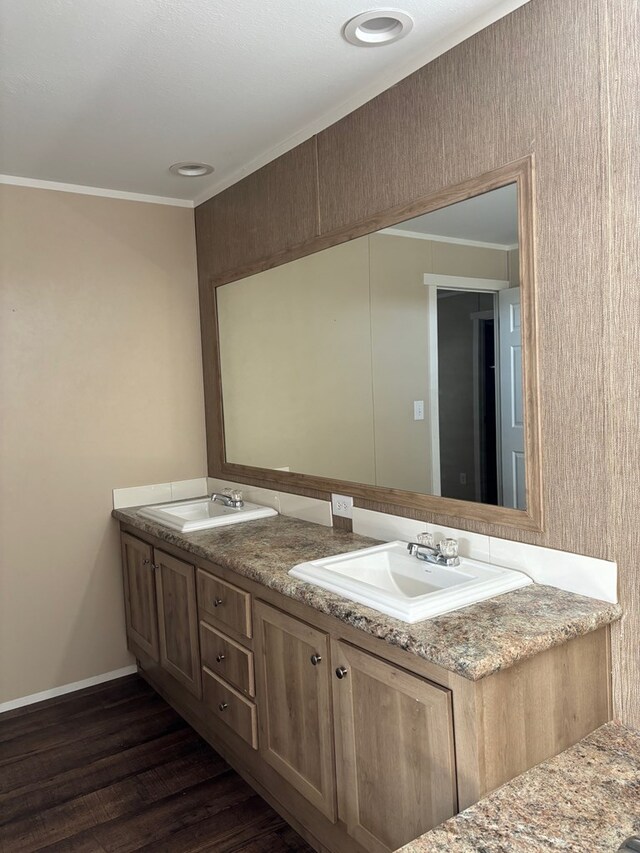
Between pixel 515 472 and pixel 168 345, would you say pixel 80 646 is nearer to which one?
pixel 168 345

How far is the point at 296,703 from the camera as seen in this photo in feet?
6.53

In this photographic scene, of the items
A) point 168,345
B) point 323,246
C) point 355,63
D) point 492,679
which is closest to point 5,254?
point 168,345

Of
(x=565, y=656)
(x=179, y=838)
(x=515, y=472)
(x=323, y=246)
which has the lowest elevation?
(x=179, y=838)

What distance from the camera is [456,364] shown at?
2072 millimetres

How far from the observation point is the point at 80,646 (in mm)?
3238

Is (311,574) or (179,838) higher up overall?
(311,574)

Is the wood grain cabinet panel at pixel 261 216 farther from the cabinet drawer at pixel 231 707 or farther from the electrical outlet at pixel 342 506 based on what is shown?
the cabinet drawer at pixel 231 707

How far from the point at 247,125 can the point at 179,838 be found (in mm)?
2524

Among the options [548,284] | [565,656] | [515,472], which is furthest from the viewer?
[515,472]

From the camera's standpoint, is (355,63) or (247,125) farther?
(247,125)

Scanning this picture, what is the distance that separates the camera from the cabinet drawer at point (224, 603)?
2.22m

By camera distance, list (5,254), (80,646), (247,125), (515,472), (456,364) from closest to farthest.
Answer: (515,472) < (456,364) < (247,125) < (5,254) < (80,646)

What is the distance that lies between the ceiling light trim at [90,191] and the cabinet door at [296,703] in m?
2.20

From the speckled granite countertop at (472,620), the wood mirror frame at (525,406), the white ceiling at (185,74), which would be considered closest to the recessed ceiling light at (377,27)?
the white ceiling at (185,74)
